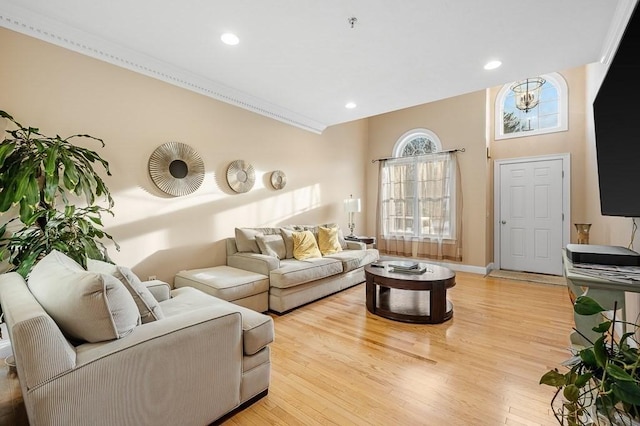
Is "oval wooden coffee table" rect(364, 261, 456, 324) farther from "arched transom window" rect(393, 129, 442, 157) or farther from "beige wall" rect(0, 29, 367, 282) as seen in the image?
"arched transom window" rect(393, 129, 442, 157)

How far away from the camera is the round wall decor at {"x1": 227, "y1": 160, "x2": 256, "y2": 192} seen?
3.83 meters

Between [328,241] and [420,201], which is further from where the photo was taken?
[420,201]

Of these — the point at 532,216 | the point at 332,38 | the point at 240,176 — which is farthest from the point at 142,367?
the point at 532,216

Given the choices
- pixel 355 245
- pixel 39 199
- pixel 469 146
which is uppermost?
pixel 469 146

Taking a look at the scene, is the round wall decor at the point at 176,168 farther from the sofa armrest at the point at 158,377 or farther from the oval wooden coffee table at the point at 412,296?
the oval wooden coffee table at the point at 412,296

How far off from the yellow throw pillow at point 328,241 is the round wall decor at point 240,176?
131 centimetres

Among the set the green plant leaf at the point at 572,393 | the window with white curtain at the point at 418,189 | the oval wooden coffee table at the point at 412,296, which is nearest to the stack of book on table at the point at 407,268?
the oval wooden coffee table at the point at 412,296

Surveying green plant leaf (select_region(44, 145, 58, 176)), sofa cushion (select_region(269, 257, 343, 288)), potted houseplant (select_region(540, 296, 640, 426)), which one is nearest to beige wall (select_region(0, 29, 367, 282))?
green plant leaf (select_region(44, 145, 58, 176))

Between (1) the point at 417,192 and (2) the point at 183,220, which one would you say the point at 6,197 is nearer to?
(2) the point at 183,220

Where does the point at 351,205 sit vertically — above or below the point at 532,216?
above

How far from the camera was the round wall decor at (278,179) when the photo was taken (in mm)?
4391

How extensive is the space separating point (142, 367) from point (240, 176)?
295 centimetres

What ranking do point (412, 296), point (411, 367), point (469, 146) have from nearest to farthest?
point (411, 367) < point (412, 296) < point (469, 146)

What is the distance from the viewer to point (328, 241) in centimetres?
446
